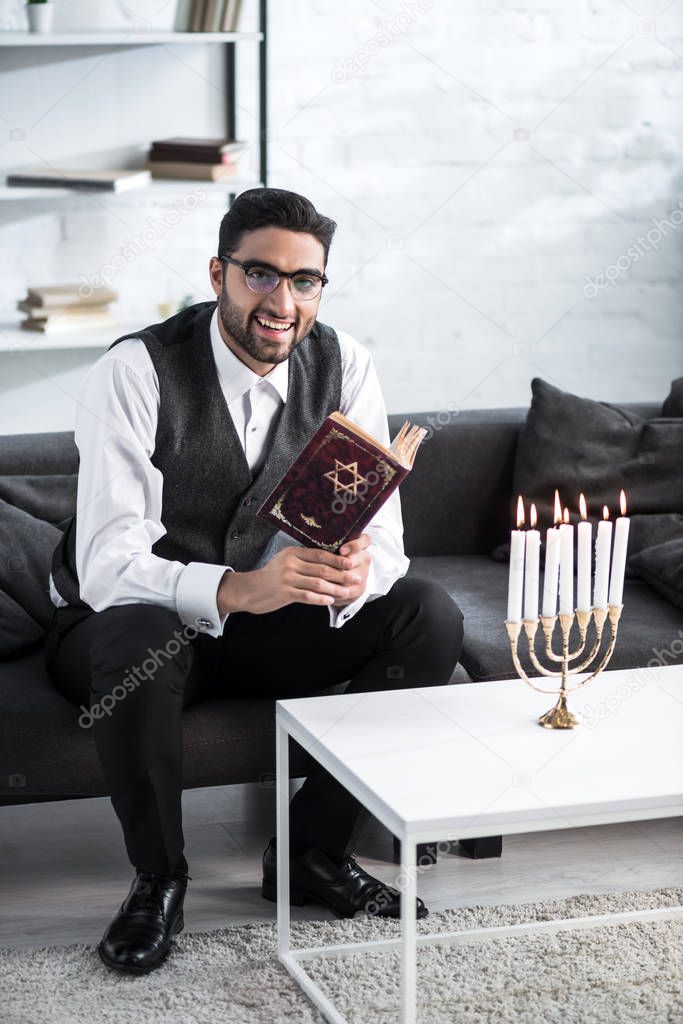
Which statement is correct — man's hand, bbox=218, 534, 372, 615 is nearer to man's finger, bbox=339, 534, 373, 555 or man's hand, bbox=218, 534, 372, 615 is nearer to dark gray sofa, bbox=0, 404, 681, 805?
man's finger, bbox=339, 534, 373, 555

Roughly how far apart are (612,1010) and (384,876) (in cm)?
48

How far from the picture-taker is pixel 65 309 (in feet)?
10.5

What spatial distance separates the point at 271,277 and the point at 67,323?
4.22 ft

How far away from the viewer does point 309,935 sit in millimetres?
1976

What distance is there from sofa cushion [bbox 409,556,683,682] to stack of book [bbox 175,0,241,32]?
1309 mm

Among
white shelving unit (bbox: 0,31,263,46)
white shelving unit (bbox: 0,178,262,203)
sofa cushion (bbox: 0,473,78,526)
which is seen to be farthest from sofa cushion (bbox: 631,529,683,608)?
white shelving unit (bbox: 0,31,263,46)

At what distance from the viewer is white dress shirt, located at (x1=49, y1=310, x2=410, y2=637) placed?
6.37ft

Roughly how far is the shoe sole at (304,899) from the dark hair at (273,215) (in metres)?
0.93

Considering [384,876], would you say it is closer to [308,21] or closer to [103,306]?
[103,306]

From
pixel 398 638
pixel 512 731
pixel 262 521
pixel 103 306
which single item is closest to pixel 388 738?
pixel 512 731

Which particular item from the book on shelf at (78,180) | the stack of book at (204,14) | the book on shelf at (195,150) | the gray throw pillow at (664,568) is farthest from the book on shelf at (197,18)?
the gray throw pillow at (664,568)

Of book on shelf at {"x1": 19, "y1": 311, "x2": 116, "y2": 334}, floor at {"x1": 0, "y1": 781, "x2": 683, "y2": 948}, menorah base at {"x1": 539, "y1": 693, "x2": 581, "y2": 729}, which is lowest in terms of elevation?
floor at {"x1": 0, "y1": 781, "x2": 683, "y2": 948}

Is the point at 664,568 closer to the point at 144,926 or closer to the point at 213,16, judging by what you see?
the point at 144,926

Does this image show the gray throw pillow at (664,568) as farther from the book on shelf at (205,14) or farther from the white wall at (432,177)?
the book on shelf at (205,14)
